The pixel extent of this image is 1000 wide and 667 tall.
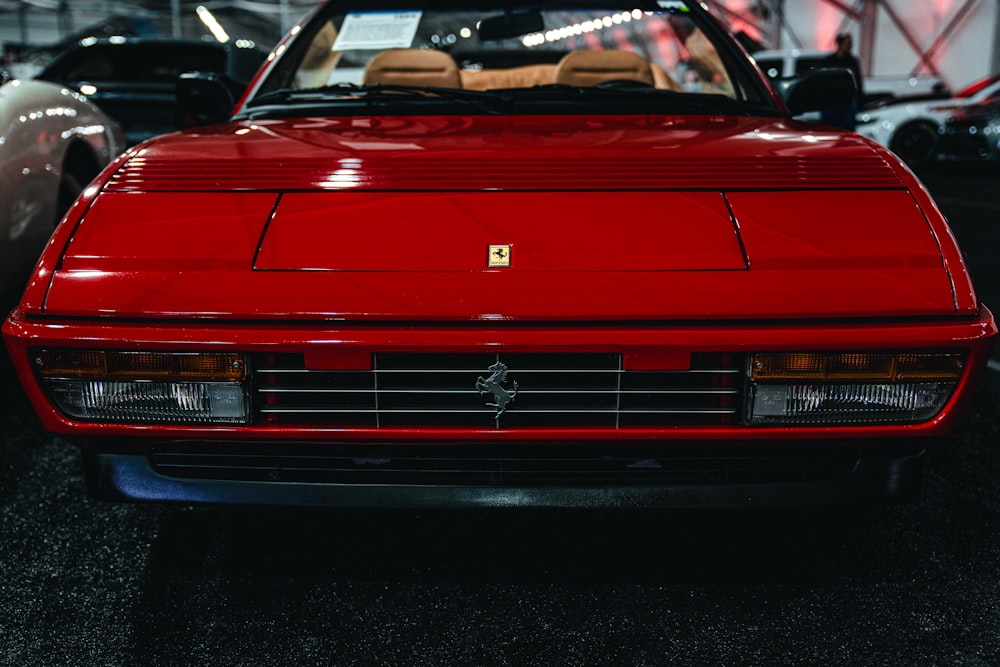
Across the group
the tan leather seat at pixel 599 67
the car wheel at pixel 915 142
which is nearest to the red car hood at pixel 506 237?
the tan leather seat at pixel 599 67

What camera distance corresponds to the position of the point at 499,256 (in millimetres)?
1503

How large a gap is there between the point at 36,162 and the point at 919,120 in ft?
34.0

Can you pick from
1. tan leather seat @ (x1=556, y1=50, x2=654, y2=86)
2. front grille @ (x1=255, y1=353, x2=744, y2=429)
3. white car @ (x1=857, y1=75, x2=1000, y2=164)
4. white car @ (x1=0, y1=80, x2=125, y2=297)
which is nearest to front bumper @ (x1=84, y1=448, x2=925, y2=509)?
front grille @ (x1=255, y1=353, x2=744, y2=429)

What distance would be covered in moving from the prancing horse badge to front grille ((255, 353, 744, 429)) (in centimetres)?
16

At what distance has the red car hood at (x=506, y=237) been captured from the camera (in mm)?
1460

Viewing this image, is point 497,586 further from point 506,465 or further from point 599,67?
point 599,67

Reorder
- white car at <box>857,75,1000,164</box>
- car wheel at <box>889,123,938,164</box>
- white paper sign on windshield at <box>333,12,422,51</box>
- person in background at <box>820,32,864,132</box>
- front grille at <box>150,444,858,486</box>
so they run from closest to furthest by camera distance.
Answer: front grille at <box>150,444,858,486</box>, white paper sign on windshield at <box>333,12,422,51</box>, person in background at <box>820,32,864,132</box>, white car at <box>857,75,1000,164</box>, car wheel at <box>889,123,938,164</box>

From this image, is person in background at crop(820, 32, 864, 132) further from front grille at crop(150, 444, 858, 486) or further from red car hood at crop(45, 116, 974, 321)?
front grille at crop(150, 444, 858, 486)

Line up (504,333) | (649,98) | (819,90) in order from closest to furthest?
(504,333)
(649,98)
(819,90)

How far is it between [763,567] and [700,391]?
58cm

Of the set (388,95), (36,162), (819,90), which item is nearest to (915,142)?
(819,90)

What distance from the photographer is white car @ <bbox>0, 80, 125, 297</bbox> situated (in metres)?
2.57

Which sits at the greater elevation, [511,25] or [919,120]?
[511,25]

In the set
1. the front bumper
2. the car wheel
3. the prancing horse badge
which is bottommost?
the car wheel
